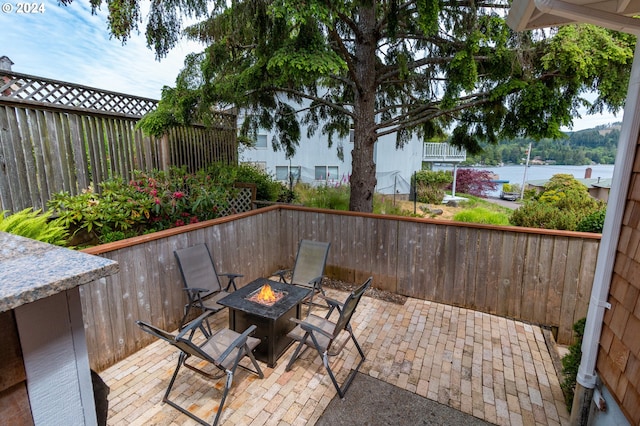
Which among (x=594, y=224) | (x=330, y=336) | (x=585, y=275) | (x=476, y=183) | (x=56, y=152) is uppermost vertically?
(x=56, y=152)

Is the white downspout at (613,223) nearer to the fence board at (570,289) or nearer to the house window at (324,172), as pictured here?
the fence board at (570,289)

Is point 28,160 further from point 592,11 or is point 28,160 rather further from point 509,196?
point 509,196

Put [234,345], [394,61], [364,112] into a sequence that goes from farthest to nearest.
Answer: [394,61], [364,112], [234,345]

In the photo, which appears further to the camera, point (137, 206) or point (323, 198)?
point (323, 198)

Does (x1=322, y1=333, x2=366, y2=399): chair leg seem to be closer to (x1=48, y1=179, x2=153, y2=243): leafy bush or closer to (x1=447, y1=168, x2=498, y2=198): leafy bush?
(x1=48, y1=179, x2=153, y2=243): leafy bush

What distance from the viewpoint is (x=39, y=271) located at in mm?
846

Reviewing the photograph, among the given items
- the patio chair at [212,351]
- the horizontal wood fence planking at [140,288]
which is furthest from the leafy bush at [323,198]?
Answer: the patio chair at [212,351]

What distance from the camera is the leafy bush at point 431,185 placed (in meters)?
12.5

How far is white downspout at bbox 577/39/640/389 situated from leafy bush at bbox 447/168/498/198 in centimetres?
1549

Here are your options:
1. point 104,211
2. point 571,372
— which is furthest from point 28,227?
point 571,372

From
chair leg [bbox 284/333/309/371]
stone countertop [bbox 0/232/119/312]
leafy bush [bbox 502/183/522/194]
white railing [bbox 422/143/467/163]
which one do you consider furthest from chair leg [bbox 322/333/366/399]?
leafy bush [bbox 502/183/522/194]

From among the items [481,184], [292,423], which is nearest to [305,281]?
[292,423]

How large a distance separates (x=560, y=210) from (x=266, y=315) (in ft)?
21.1

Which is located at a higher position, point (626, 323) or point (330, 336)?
point (626, 323)
